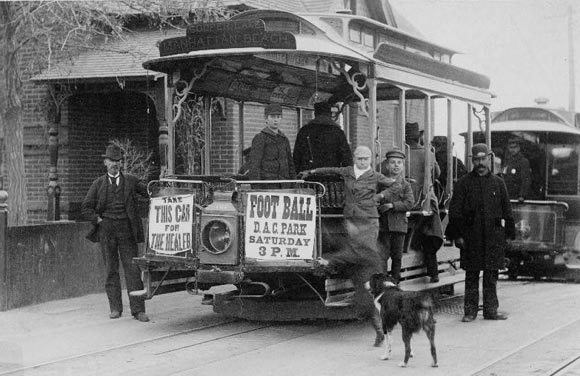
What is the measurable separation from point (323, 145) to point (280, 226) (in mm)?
2069

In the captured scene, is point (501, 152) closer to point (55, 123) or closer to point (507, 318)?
point (507, 318)

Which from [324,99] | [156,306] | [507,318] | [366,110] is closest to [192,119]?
[324,99]

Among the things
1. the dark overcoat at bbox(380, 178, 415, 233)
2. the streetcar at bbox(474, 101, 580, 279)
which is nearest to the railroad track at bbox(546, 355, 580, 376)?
the dark overcoat at bbox(380, 178, 415, 233)

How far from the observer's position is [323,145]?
11.1 meters

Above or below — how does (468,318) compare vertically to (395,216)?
below

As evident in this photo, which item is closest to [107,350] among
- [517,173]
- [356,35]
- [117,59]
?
[117,59]

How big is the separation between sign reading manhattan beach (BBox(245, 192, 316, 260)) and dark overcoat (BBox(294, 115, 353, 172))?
1.74 meters

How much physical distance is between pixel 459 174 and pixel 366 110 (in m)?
4.10

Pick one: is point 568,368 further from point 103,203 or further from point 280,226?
point 103,203

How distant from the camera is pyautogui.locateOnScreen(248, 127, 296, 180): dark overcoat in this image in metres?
10.3

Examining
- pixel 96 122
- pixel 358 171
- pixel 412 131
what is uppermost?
pixel 96 122

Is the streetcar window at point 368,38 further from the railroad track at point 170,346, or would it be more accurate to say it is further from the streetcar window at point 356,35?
the railroad track at point 170,346

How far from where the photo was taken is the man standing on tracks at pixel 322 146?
1098 cm

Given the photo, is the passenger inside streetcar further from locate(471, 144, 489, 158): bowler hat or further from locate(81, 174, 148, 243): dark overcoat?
locate(81, 174, 148, 243): dark overcoat
